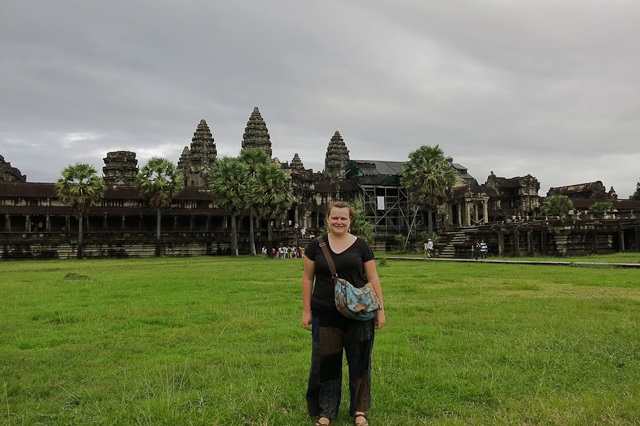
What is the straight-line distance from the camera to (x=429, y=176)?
47844mm

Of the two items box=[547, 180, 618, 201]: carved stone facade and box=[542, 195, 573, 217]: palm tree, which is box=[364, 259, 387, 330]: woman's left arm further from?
box=[547, 180, 618, 201]: carved stone facade

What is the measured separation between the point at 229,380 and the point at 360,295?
7.78 ft

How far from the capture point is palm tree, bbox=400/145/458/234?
4812 centimetres

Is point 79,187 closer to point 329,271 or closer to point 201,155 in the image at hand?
point 201,155

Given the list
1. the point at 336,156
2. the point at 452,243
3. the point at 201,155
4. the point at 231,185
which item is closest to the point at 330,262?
the point at 452,243

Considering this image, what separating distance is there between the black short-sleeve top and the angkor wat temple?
37.1 m

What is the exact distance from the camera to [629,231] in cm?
3912

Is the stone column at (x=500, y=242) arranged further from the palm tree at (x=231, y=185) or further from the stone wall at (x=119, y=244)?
the stone wall at (x=119, y=244)

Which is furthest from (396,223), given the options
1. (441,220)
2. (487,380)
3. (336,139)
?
(487,380)

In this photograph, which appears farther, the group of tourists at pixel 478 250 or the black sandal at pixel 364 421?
the group of tourists at pixel 478 250

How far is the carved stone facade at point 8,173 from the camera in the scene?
6426cm

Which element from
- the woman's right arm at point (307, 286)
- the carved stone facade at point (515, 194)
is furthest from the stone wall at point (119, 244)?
the woman's right arm at point (307, 286)

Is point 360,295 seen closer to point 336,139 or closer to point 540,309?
point 540,309

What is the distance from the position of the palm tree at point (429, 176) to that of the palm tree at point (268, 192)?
1209 cm
